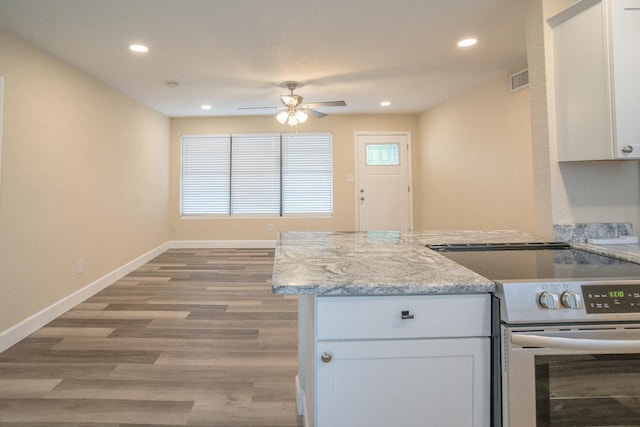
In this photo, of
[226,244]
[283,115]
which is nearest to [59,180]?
[283,115]

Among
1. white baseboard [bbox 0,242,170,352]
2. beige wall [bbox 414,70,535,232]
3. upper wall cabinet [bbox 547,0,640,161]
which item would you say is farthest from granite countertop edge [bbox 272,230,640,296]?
white baseboard [bbox 0,242,170,352]

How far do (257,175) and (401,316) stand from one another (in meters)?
5.30

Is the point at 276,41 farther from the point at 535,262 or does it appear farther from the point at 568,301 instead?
the point at 568,301

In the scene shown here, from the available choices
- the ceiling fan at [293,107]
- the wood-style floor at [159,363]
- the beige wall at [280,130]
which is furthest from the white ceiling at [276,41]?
the wood-style floor at [159,363]

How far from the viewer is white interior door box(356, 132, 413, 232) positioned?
600 centimetres

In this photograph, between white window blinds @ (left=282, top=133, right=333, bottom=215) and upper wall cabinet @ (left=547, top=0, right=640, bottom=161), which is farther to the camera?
white window blinds @ (left=282, top=133, right=333, bottom=215)

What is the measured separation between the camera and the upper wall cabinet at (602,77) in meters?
1.57

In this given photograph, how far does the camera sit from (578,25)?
5.57 ft

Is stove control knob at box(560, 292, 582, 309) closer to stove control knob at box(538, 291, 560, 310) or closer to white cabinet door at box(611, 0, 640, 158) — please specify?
stove control knob at box(538, 291, 560, 310)

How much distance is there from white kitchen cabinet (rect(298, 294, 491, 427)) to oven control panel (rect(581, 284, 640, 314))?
29 centimetres

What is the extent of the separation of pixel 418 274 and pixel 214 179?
5497 millimetres

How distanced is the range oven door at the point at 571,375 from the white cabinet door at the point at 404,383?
8cm

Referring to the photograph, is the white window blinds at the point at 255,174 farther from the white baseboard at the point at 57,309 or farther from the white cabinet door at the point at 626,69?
the white cabinet door at the point at 626,69

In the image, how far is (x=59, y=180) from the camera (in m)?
3.07
